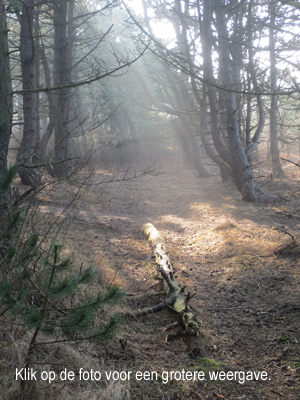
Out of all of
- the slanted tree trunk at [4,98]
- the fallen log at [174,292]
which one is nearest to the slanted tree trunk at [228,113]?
the fallen log at [174,292]

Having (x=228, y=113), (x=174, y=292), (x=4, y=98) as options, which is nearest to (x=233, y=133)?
(x=228, y=113)

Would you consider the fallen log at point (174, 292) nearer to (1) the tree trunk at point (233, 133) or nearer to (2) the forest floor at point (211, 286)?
(2) the forest floor at point (211, 286)

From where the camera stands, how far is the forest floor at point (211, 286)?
295 cm

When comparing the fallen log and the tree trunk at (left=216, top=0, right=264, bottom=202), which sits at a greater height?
the tree trunk at (left=216, top=0, right=264, bottom=202)

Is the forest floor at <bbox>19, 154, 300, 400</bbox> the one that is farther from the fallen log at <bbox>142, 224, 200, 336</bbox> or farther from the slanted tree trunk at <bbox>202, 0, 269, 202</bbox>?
the slanted tree trunk at <bbox>202, 0, 269, 202</bbox>

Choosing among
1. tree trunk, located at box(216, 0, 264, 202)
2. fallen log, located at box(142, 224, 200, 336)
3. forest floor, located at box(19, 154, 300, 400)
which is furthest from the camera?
tree trunk, located at box(216, 0, 264, 202)

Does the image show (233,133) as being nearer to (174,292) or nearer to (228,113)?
(228,113)

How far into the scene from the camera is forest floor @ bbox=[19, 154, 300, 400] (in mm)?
2951

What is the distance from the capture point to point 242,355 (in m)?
3.42

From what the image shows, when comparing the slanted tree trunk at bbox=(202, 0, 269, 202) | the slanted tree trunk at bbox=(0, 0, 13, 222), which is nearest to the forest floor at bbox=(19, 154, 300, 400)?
the slanted tree trunk at bbox=(0, 0, 13, 222)

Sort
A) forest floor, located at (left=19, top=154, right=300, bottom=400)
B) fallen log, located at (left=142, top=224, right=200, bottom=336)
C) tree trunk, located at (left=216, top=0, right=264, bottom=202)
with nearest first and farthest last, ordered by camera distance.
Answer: forest floor, located at (left=19, top=154, right=300, bottom=400)
fallen log, located at (left=142, top=224, right=200, bottom=336)
tree trunk, located at (left=216, top=0, right=264, bottom=202)

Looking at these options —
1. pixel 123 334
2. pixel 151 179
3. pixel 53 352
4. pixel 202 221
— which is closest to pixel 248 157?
pixel 202 221

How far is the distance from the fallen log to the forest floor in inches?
5.6

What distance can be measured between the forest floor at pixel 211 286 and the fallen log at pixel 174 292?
141 millimetres
